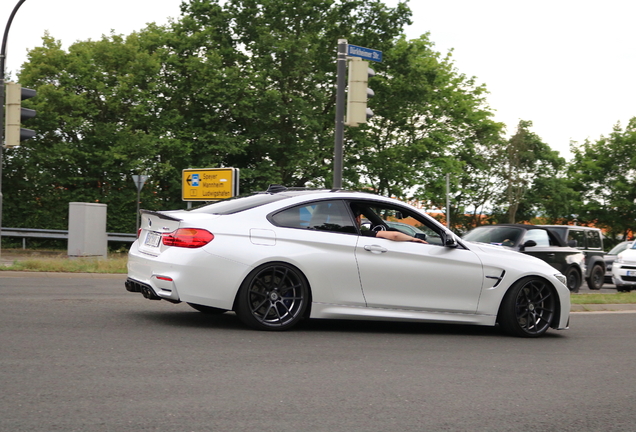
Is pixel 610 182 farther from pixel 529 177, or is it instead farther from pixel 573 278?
pixel 573 278

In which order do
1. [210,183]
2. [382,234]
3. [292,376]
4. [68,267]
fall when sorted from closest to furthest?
[292,376], [382,234], [68,267], [210,183]

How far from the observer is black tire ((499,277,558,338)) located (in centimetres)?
904

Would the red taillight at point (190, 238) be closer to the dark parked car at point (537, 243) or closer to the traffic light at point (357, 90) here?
the traffic light at point (357, 90)

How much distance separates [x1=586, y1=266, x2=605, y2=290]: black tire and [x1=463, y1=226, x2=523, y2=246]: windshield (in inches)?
240

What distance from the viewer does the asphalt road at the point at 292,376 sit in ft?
15.5

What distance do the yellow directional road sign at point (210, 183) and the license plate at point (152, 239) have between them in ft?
62.0

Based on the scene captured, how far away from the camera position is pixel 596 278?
2327 cm

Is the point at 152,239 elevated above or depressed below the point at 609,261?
above

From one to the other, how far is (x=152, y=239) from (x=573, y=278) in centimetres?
1335

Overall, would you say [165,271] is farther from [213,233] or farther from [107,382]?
[107,382]

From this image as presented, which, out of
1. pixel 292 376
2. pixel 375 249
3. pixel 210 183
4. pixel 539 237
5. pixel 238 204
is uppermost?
pixel 210 183

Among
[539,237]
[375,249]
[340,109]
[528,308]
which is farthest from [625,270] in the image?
[375,249]

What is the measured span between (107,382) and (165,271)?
262 cm

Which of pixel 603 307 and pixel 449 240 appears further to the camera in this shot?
pixel 603 307
